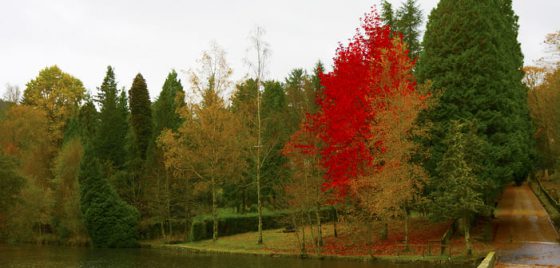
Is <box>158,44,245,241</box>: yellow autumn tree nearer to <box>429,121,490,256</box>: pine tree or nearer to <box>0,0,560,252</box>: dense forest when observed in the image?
<box>0,0,560,252</box>: dense forest

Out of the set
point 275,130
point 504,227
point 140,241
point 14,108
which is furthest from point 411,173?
point 14,108

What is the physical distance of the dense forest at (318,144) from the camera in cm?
2852

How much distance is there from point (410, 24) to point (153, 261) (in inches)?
1238

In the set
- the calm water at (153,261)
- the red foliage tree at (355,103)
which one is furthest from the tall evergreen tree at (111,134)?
the red foliage tree at (355,103)

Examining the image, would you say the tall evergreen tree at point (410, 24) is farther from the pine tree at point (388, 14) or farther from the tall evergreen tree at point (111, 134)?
the tall evergreen tree at point (111, 134)

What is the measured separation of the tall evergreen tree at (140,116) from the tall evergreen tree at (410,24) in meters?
29.2

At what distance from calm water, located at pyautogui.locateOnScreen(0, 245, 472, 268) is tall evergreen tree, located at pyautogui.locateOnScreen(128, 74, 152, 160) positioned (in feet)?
58.1

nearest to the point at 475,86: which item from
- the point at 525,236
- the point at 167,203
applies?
the point at 525,236

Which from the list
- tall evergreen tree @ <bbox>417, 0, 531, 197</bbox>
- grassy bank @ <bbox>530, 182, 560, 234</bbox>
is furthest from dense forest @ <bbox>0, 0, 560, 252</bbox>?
grassy bank @ <bbox>530, 182, 560, 234</bbox>

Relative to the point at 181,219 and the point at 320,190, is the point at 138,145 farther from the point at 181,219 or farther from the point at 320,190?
the point at 320,190

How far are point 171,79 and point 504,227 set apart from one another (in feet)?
180

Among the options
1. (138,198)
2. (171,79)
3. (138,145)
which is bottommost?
(138,198)

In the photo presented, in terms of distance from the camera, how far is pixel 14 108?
60688 millimetres

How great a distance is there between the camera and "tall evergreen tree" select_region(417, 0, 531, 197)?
29.5 metres
